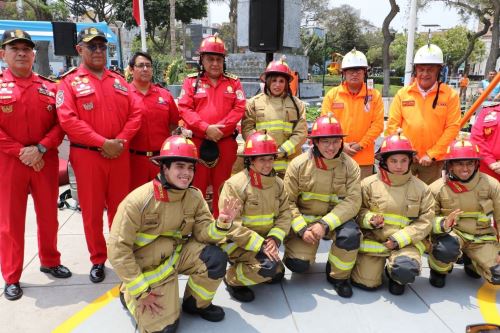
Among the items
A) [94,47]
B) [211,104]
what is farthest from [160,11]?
[94,47]

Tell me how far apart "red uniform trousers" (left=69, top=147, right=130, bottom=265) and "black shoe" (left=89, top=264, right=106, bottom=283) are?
1.8 inches

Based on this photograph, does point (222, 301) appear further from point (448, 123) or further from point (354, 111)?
point (448, 123)

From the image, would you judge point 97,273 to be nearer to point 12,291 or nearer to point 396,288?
point 12,291

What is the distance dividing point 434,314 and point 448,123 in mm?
2085

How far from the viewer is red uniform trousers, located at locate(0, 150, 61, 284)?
3.45m

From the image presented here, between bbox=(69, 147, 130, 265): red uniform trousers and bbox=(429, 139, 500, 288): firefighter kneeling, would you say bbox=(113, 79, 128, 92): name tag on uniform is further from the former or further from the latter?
bbox=(429, 139, 500, 288): firefighter kneeling

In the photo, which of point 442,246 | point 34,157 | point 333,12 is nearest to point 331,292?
point 442,246

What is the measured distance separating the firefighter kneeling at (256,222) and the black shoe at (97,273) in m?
1.21

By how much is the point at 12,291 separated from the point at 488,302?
4198mm

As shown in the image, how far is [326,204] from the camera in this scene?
389cm

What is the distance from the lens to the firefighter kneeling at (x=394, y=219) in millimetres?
3627

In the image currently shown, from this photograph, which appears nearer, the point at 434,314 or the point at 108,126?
the point at 434,314

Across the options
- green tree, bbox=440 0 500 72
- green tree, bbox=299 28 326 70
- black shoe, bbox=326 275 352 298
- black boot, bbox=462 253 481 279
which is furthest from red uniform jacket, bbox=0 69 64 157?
green tree, bbox=299 28 326 70

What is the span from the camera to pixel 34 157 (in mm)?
3402
